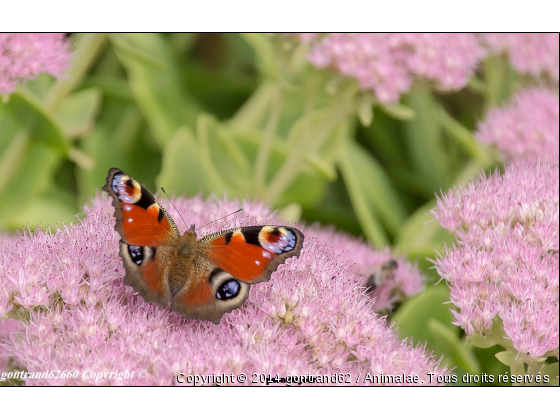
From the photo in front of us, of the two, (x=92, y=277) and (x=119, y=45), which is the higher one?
(x=119, y=45)

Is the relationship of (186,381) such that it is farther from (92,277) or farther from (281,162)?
(281,162)

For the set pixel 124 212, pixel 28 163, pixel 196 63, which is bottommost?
pixel 28 163

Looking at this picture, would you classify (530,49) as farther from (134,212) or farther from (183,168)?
(134,212)

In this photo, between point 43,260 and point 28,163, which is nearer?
point 43,260

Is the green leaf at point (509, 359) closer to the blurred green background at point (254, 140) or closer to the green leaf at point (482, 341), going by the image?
the green leaf at point (482, 341)

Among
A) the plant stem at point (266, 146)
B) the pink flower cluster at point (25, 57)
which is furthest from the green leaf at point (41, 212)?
the plant stem at point (266, 146)

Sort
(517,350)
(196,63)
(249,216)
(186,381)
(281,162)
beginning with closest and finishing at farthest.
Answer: (186,381) → (517,350) → (249,216) → (281,162) → (196,63)
